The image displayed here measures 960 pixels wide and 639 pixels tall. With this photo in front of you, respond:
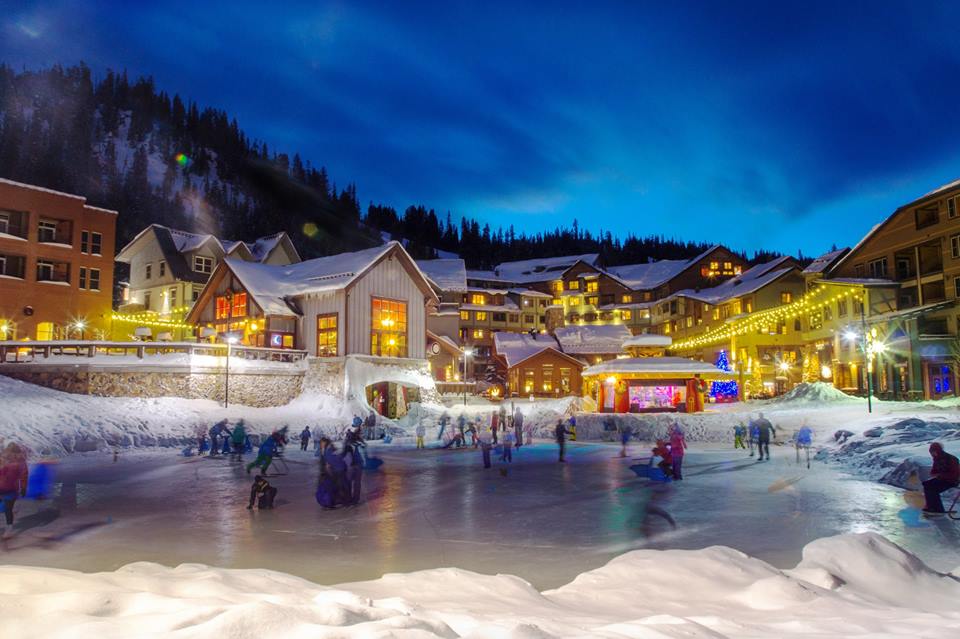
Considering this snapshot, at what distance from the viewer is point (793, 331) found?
56.9 meters

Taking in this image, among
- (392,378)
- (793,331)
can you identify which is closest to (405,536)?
(392,378)

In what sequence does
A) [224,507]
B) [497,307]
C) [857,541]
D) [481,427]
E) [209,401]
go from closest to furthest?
1. [857,541]
2. [224,507]
3. [209,401]
4. [481,427]
5. [497,307]

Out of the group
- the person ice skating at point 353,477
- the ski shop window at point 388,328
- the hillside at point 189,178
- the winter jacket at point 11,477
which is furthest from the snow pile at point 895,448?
the hillside at point 189,178

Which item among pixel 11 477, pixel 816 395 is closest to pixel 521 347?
pixel 816 395

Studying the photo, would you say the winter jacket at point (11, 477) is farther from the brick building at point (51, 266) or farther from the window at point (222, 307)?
the brick building at point (51, 266)

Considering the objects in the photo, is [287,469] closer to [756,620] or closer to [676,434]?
[676,434]

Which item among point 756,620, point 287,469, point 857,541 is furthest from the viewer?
point 287,469

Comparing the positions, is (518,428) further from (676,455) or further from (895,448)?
(895,448)

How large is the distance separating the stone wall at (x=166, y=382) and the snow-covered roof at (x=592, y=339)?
4159 cm

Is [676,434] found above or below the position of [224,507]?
above

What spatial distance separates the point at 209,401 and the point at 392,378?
1066cm

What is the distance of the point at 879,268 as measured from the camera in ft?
146

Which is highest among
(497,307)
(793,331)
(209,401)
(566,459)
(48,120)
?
(48,120)

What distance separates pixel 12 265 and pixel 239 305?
15120 millimetres
